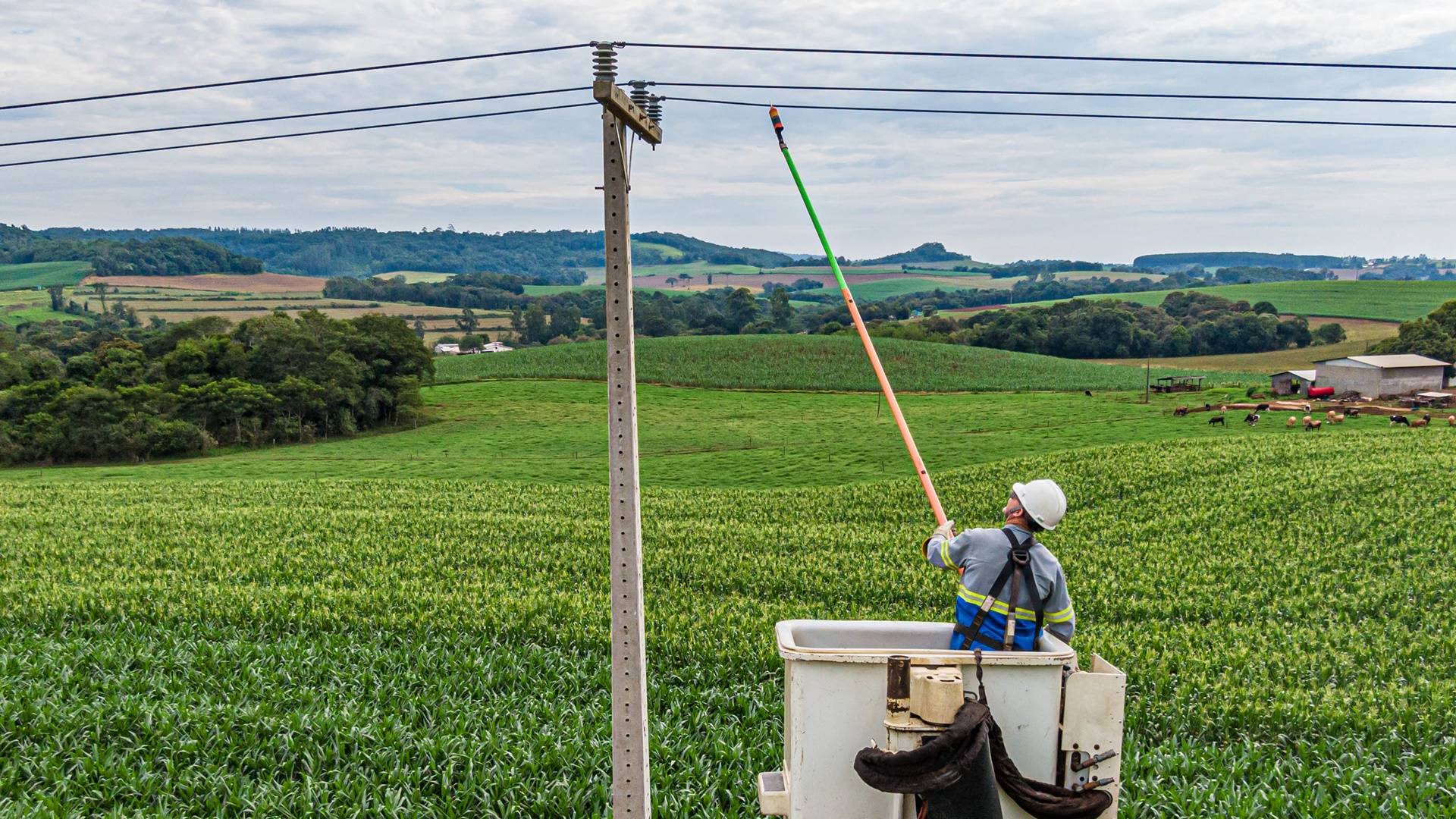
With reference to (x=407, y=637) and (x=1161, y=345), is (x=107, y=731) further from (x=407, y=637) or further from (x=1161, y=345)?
(x=1161, y=345)

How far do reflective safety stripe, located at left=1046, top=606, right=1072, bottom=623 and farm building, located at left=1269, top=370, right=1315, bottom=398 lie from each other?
54444 mm

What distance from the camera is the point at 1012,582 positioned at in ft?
18.7

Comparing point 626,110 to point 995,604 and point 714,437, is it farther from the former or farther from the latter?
point 714,437

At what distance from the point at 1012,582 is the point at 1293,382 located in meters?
56.8

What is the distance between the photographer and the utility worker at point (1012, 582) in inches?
224

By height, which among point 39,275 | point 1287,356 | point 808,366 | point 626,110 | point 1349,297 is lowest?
point 808,366

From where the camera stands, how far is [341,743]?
9.85 m

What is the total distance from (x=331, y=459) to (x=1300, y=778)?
49043 mm

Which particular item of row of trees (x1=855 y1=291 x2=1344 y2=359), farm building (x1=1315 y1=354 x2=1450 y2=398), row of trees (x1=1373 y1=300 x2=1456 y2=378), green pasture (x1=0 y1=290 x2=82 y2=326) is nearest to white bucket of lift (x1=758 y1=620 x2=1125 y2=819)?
farm building (x1=1315 y1=354 x2=1450 y2=398)

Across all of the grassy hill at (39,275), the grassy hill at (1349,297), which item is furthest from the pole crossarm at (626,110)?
the grassy hill at (39,275)

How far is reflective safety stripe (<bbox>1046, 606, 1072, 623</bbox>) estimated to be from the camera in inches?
230

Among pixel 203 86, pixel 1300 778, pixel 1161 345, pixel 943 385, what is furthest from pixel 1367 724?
pixel 1161 345

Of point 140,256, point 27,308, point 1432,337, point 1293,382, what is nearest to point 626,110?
point 1293,382

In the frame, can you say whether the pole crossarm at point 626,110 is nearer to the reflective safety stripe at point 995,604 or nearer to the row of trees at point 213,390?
the reflective safety stripe at point 995,604
